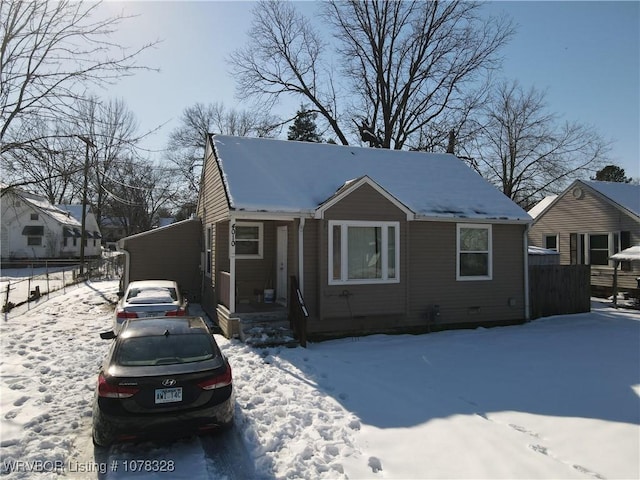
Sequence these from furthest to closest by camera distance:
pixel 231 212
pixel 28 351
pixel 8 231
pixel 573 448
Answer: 1. pixel 8 231
2. pixel 231 212
3. pixel 28 351
4. pixel 573 448

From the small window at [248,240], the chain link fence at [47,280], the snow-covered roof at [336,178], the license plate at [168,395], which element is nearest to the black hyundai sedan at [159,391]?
the license plate at [168,395]

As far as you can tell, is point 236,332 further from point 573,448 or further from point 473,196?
point 473,196

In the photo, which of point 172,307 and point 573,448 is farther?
point 172,307

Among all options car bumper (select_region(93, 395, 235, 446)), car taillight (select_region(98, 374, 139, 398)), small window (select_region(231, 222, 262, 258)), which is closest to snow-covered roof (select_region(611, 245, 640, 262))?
small window (select_region(231, 222, 262, 258))

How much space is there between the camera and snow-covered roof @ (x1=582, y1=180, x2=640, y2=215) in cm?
2109

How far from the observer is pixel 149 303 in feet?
33.8

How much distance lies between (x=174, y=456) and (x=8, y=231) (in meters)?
50.3

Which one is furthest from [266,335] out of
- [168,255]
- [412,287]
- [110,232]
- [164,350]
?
[110,232]

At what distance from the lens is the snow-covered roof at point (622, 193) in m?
21.1

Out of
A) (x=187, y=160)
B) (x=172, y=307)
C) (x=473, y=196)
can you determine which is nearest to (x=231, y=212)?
(x=172, y=307)

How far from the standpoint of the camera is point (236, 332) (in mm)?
10844

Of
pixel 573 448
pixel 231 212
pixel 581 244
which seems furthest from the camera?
pixel 581 244

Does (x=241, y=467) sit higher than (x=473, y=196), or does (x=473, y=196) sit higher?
(x=473, y=196)

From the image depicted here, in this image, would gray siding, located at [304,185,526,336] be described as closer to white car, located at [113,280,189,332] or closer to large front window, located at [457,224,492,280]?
large front window, located at [457,224,492,280]
